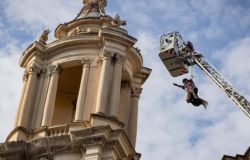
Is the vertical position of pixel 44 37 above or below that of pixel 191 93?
above

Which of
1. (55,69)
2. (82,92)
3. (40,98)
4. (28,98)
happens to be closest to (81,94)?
(82,92)

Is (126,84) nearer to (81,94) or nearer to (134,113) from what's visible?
(134,113)

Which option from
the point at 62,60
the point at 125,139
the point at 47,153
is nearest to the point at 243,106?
the point at 125,139

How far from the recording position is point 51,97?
33.6m

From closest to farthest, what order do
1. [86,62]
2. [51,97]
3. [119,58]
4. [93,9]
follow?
[51,97], [119,58], [86,62], [93,9]

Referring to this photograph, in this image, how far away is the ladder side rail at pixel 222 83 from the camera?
23.4m

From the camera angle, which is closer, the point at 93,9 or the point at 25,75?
the point at 25,75

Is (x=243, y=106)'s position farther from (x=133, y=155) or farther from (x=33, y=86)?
(x=33, y=86)

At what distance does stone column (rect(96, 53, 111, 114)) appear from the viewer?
1257 inches

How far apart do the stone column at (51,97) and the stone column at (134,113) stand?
397 centimetres

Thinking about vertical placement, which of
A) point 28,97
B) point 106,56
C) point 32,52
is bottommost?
point 28,97

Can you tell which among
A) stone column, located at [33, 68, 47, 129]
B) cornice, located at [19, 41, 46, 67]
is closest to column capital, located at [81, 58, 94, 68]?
stone column, located at [33, 68, 47, 129]

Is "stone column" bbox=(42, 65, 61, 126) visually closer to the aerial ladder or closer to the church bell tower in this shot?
the church bell tower

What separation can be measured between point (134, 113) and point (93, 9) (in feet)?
24.4
